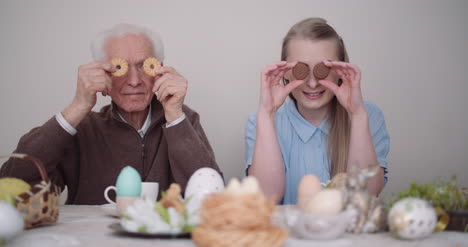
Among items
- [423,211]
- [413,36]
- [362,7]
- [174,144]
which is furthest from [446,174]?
[423,211]

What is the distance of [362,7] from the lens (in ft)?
9.78

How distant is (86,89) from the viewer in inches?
72.0

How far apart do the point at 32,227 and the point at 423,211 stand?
88 centimetres

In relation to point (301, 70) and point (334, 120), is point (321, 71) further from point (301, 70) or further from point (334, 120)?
point (334, 120)

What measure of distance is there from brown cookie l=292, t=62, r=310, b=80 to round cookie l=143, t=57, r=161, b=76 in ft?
1.89

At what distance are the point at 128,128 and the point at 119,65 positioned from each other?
1.00ft

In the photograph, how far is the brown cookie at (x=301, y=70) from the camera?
1.87 m

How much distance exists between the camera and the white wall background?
2852 millimetres

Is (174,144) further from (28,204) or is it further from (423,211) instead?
(423,211)

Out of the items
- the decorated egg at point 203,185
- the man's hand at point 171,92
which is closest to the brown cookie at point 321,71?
the man's hand at point 171,92

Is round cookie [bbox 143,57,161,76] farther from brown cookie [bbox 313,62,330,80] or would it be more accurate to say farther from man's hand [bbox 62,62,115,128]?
brown cookie [bbox 313,62,330,80]

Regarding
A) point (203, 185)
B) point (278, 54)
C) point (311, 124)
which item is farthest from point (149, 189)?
point (278, 54)

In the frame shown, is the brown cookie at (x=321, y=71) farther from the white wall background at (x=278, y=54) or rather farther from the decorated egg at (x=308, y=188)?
the white wall background at (x=278, y=54)

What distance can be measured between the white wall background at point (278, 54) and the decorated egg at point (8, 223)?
6.63 feet
